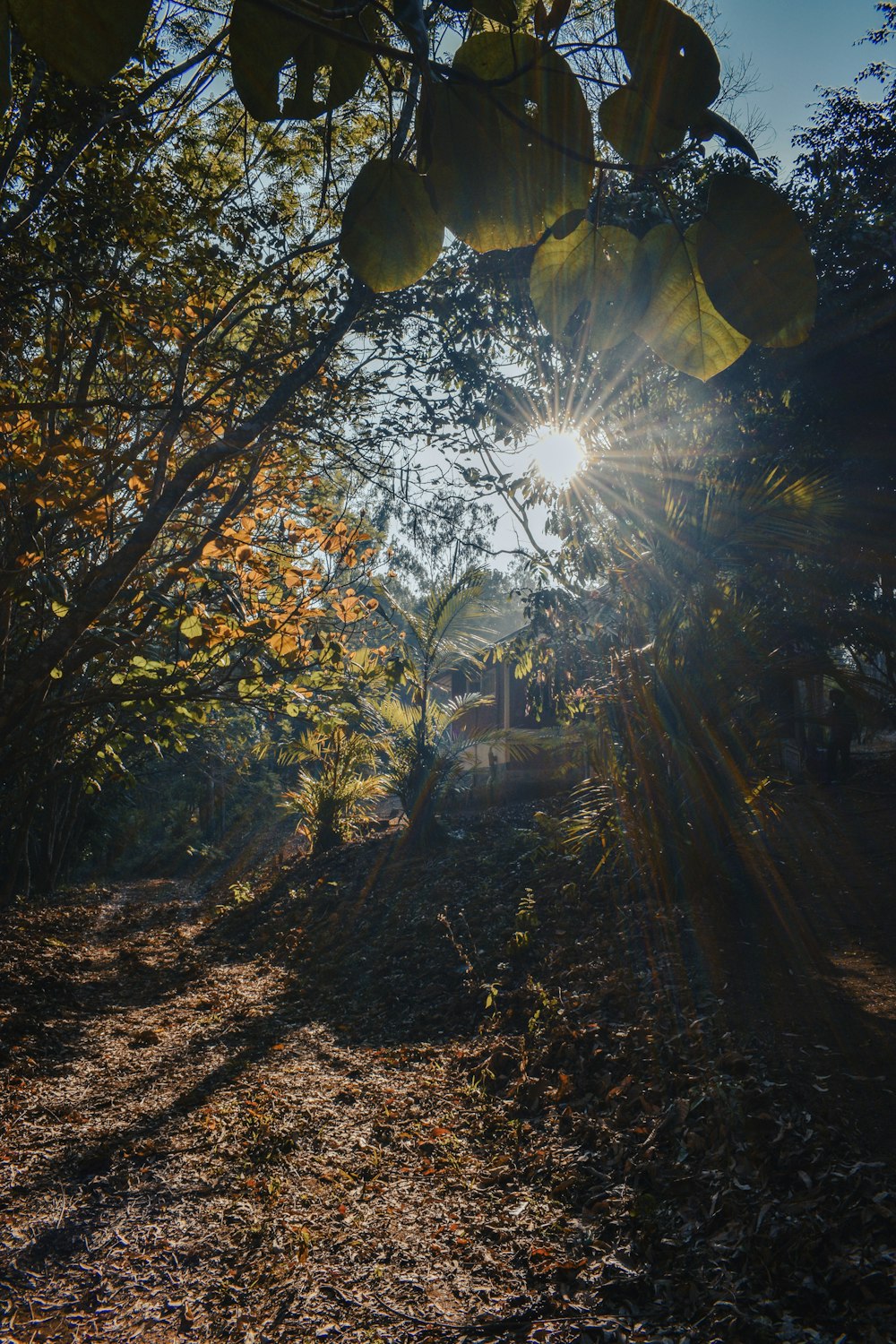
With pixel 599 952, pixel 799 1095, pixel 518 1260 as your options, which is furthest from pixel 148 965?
pixel 799 1095

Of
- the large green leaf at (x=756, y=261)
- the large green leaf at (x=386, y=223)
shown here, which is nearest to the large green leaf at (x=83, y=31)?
the large green leaf at (x=386, y=223)

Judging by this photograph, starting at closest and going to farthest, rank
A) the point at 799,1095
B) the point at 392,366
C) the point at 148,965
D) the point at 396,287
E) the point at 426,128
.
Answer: the point at 426,128
the point at 396,287
the point at 799,1095
the point at 392,366
the point at 148,965

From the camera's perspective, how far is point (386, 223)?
793mm

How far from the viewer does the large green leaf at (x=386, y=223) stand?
785mm

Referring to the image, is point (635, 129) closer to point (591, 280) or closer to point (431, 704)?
point (591, 280)

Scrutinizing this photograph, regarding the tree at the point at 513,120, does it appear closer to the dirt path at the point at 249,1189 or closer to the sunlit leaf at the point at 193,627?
the dirt path at the point at 249,1189

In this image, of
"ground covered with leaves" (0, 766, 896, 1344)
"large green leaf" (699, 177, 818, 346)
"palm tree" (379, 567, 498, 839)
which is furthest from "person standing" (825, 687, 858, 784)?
"large green leaf" (699, 177, 818, 346)

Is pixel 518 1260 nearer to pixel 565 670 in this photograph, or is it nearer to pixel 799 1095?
pixel 799 1095

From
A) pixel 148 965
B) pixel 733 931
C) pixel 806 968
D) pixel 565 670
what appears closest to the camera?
pixel 806 968

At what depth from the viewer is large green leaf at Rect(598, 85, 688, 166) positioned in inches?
26.2

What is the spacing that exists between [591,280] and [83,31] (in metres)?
0.54

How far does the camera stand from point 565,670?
7812 millimetres

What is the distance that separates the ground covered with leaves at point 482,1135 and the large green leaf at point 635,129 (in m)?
2.70

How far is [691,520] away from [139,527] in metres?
4.33
